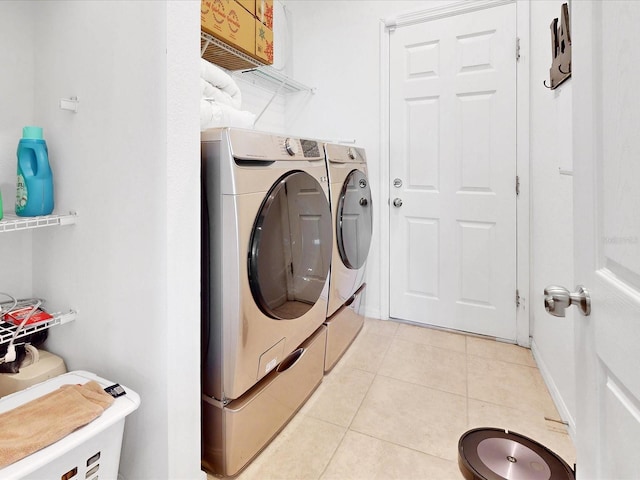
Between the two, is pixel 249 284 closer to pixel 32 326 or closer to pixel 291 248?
pixel 291 248

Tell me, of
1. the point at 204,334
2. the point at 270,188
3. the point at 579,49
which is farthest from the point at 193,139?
the point at 579,49

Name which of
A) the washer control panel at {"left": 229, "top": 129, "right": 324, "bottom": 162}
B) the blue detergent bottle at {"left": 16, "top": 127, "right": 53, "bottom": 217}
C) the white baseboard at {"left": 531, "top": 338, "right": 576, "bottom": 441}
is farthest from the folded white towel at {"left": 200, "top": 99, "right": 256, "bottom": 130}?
the white baseboard at {"left": 531, "top": 338, "right": 576, "bottom": 441}

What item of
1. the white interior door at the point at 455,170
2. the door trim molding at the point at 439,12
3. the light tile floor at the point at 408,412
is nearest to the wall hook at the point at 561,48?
the white interior door at the point at 455,170

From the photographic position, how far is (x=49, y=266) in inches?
50.1

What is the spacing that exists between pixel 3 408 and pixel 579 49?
1.57 metres

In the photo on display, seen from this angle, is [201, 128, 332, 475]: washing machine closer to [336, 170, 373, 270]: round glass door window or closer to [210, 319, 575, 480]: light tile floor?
[210, 319, 575, 480]: light tile floor

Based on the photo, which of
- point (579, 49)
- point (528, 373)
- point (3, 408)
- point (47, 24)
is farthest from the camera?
point (528, 373)

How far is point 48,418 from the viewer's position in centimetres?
88

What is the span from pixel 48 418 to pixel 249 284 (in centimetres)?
61

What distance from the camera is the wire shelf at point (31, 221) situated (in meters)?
0.98

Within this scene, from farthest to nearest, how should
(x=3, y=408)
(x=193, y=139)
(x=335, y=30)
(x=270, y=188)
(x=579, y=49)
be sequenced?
(x=335, y=30)
(x=270, y=188)
(x=193, y=139)
(x=3, y=408)
(x=579, y=49)

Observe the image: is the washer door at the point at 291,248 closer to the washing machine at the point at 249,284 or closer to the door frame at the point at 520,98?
the washing machine at the point at 249,284

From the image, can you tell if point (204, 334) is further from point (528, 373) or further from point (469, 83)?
point (469, 83)

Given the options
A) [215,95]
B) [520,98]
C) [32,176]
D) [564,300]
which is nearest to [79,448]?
[32,176]
